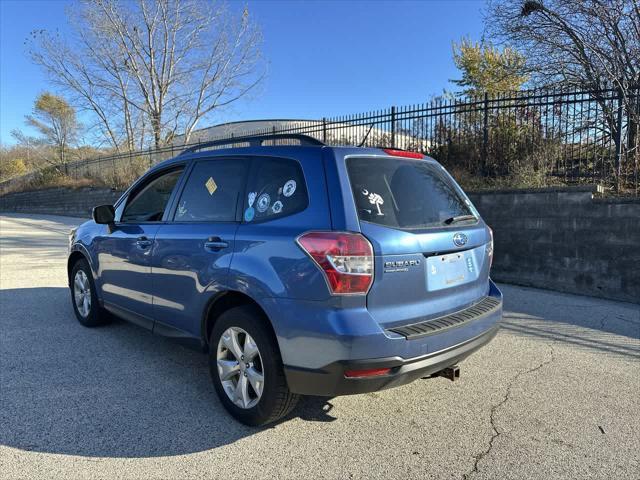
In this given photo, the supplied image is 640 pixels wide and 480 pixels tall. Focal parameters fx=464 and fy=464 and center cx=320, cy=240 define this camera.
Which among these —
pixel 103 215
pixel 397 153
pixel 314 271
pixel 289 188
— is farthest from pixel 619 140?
pixel 103 215

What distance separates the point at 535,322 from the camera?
5.46 metres

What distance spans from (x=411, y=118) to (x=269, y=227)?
831 cm

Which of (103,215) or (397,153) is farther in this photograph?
(103,215)

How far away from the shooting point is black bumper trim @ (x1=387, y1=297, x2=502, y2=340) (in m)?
2.66

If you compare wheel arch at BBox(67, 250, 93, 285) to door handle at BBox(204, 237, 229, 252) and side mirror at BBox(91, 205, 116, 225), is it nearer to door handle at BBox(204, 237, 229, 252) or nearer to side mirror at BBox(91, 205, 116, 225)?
side mirror at BBox(91, 205, 116, 225)

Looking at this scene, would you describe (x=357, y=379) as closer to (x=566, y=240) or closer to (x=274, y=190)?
(x=274, y=190)

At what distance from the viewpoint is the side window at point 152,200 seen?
4023 mm

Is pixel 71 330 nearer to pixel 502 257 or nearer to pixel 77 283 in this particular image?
pixel 77 283

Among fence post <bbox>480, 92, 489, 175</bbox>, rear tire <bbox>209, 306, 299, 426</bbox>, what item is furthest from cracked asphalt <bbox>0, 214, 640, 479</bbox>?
fence post <bbox>480, 92, 489, 175</bbox>

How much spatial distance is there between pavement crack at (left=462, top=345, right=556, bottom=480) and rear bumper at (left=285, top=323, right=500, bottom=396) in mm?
546

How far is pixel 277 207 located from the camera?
2.98 m

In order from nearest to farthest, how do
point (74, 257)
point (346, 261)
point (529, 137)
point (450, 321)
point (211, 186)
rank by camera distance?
point (346, 261)
point (450, 321)
point (211, 186)
point (74, 257)
point (529, 137)

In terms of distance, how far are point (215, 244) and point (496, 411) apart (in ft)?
7.49

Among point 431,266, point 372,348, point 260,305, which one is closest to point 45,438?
point 260,305
